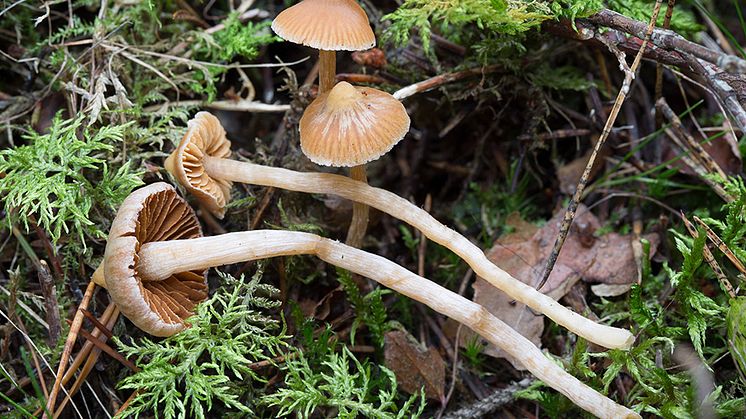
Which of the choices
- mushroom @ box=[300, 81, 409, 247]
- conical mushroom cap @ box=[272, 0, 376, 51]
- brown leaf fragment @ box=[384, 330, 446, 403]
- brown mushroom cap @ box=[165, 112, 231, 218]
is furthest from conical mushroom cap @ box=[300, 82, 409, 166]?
brown leaf fragment @ box=[384, 330, 446, 403]

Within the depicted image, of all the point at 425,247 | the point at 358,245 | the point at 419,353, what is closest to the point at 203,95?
the point at 358,245

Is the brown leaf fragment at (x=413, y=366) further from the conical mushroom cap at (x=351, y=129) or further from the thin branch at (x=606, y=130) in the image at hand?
the conical mushroom cap at (x=351, y=129)

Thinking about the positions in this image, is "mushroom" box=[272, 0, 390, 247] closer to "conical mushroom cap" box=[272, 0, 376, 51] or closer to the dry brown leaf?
"conical mushroom cap" box=[272, 0, 376, 51]

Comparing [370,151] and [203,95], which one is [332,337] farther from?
[203,95]

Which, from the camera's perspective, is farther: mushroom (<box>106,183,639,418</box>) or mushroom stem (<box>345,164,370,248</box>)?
mushroom stem (<box>345,164,370,248</box>)

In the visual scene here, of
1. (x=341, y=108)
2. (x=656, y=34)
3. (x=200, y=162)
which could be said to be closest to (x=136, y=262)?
(x=200, y=162)

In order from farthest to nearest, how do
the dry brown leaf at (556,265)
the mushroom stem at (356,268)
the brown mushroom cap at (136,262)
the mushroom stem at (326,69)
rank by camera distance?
the dry brown leaf at (556,265)
the mushroom stem at (326,69)
the mushroom stem at (356,268)
the brown mushroom cap at (136,262)

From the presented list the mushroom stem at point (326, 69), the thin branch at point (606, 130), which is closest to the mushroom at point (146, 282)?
the mushroom stem at point (326, 69)
